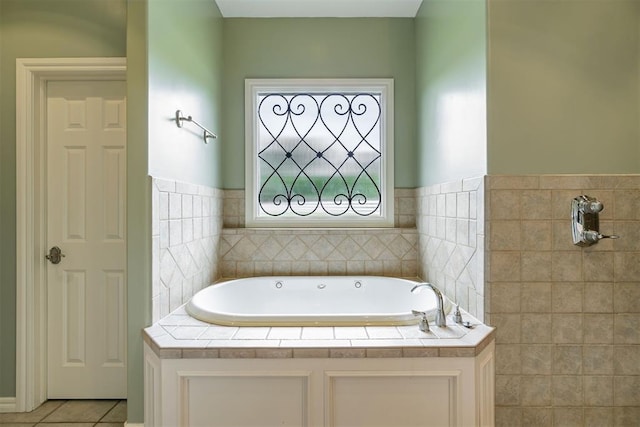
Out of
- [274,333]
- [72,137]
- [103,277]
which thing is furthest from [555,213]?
[72,137]

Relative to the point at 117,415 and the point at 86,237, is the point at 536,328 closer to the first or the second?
the point at 117,415

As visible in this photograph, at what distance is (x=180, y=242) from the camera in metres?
2.02

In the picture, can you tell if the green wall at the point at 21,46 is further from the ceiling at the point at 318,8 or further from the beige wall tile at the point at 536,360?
the beige wall tile at the point at 536,360

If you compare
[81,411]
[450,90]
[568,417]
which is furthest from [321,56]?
[81,411]

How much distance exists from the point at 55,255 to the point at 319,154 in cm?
188

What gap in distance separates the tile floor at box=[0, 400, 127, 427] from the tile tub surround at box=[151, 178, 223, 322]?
0.78 m

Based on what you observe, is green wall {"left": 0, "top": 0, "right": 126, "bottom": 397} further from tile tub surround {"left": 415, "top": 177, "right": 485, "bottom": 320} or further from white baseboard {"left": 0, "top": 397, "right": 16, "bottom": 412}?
tile tub surround {"left": 415, "top": 177, "right": 485, "bottom": 320}

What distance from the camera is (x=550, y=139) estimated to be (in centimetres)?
167

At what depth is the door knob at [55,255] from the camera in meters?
2.18

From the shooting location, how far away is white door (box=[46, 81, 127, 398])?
7.18 ft

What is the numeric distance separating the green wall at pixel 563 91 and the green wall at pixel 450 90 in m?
0.10

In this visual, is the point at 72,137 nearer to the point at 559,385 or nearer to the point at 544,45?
the point at 544,45

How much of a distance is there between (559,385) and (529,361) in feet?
0.57

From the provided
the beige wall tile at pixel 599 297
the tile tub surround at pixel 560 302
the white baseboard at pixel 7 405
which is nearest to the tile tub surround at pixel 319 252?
the tile tub surround at pixel 560 302
